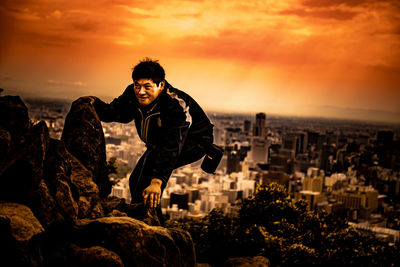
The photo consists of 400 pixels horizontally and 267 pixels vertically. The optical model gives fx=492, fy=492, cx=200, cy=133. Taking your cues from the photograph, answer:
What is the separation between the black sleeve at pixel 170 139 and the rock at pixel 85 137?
0.35 metres

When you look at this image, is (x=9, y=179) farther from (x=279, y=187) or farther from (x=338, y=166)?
(x=338, y=166)

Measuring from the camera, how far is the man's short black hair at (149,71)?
115 inches

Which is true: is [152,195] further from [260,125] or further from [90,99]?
[260,125]

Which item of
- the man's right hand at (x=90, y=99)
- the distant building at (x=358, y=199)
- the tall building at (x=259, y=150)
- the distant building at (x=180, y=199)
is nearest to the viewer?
the man's right hand at (x=90, y=99)

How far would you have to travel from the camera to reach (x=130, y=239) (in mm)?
2244

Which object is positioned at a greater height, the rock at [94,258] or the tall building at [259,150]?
the rock at [94,258]

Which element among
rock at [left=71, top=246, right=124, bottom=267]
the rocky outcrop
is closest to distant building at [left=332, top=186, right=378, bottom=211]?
the rocky outcrop

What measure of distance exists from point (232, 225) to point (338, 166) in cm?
1021

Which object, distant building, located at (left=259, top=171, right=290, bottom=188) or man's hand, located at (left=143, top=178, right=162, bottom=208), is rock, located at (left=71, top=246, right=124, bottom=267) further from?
distant building, located at (left=259, top=171, right=290, bottom=188)

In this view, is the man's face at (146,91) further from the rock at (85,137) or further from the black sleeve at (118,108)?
the rock at (85,137)

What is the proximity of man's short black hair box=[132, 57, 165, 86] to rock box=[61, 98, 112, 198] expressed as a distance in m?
0.35

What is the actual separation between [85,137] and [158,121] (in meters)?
0.44

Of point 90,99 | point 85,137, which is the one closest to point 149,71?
point 90,99

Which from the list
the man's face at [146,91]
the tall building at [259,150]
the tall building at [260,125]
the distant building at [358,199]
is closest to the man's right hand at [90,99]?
the man's face at [146,91]
